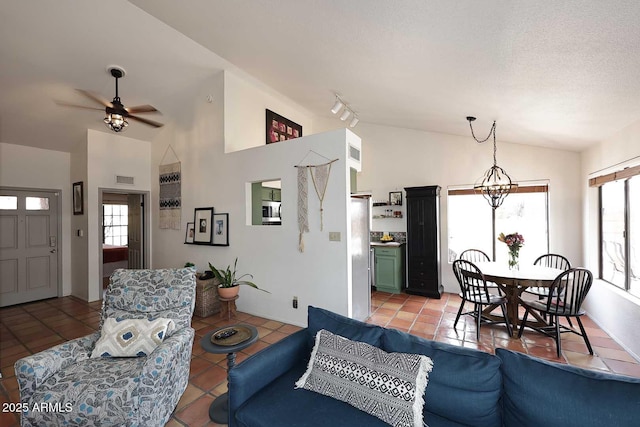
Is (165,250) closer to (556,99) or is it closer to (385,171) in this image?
(385,171)

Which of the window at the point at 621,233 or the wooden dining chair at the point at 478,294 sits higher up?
the window at the point at 621,233

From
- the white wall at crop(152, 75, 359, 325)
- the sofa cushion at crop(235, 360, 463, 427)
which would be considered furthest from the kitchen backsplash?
the sofa cushion at crop(235, 360, 463, 427)

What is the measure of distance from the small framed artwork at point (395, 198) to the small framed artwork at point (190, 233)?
12.3 feet

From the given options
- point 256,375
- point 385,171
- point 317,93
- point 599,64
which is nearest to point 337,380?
point 256,375

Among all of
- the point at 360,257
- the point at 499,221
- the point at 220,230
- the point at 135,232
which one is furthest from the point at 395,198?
the point at 135,232

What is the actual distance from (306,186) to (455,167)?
10.0 feet

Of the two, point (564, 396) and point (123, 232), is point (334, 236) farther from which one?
point (123, 232)

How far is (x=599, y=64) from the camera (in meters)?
1.83

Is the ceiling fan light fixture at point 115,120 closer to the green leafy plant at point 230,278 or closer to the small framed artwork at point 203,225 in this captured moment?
the small framed artwork at point 203,225

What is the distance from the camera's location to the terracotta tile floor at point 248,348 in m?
2.31

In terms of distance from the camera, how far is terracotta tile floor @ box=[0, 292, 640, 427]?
2312 millimetres

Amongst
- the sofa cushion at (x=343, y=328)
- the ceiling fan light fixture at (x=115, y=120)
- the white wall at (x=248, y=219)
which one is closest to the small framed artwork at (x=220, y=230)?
the white wall at (x=248, y=219)

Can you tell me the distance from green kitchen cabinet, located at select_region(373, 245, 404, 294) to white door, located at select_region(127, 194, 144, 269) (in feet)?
15.4

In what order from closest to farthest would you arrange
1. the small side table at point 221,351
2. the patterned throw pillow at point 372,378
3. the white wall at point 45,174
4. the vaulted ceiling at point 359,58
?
1. the patterned throw pillow at point 372,378
2. the vaulted ceiling at point 359,58
3. the small side table at point 221,351
4. the white wall at point 45,174
